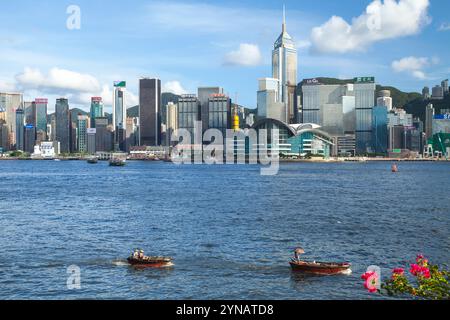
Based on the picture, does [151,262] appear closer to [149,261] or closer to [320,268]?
[149,261]

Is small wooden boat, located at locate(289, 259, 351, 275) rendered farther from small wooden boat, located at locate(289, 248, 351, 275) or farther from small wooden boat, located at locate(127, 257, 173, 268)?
small wooden boat, located at locate(127, 257, 173, 268)

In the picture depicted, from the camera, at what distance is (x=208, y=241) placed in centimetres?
4641

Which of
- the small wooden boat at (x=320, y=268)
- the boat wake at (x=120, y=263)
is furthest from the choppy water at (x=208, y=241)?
the small wooden boat at (x=320, y=268)

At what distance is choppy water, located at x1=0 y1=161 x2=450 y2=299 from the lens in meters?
31.7

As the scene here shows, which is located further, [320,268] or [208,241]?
[208,241]

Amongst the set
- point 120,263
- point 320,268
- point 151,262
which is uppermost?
point 151,262

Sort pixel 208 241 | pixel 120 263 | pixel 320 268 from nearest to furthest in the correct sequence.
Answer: pixel 320 268 → pixel 120 263 → pixel 208 241

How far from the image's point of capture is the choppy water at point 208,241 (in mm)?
31656

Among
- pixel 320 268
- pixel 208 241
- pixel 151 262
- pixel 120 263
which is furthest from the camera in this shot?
pixel 208 241

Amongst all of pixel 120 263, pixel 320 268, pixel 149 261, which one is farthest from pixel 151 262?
pixel 320 268

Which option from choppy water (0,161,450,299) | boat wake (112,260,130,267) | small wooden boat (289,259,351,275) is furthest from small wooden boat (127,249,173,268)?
small wooden boat (289,259,351,275)

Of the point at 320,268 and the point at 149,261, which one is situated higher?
the point at 149,261

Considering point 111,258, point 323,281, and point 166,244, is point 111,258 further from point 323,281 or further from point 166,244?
point 323,281

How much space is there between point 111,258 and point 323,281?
16.6 m
